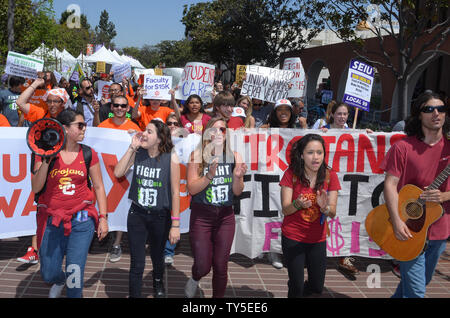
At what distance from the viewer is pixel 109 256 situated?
5.30 meters

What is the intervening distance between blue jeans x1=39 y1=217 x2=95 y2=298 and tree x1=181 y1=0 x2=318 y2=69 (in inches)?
880

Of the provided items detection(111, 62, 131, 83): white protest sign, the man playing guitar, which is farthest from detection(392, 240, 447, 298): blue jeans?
detection(111, 62, 131, 83): white protest sign

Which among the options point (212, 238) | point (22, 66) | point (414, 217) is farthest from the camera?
point (22, 66)

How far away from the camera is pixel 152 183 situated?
12.6ft

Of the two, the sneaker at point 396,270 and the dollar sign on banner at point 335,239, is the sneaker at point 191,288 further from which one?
the sneaker at point 396,270

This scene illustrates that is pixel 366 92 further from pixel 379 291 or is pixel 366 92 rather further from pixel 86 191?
pixel 86 191

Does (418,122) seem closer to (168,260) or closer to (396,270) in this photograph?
(396,270)

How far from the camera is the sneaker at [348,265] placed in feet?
16.7

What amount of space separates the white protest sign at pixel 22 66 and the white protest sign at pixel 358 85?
4451 mm

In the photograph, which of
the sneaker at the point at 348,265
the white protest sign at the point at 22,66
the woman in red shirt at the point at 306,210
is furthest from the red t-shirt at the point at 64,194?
the white protest sign at the point at 22,66

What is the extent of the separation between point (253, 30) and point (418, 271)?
89.6 feet

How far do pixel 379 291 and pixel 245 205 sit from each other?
1.76m

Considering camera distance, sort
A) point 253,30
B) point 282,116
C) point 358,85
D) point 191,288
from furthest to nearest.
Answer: point 253,30 < point 358,85 < point 282,116 < point 191,288

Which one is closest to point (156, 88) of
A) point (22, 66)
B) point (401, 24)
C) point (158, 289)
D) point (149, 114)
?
point (149, 114)
